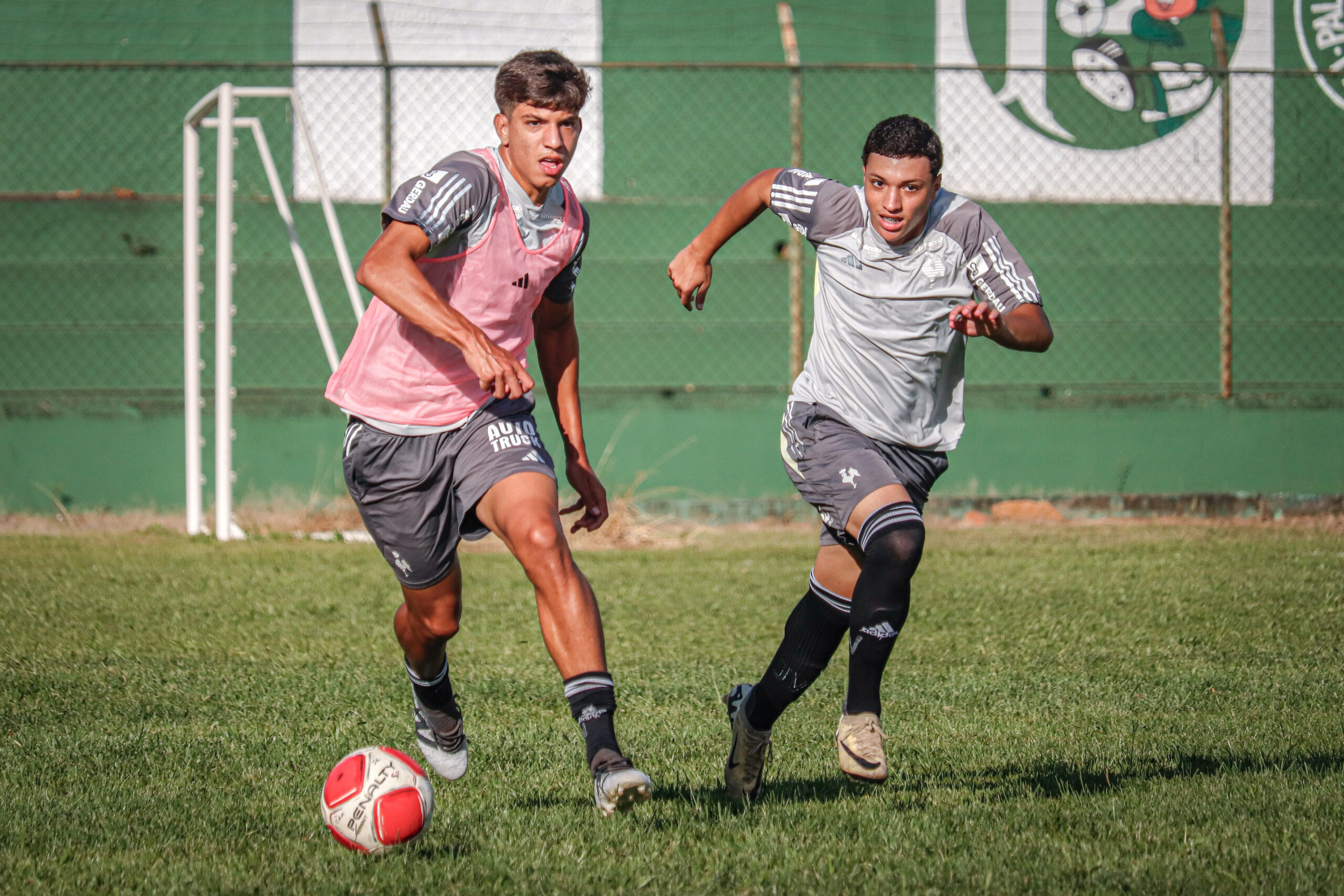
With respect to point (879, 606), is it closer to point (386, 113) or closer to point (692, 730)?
point (692, 730)

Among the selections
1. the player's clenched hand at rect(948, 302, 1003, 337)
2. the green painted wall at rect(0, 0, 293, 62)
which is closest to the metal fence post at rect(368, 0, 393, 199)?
the green painted wall at rect(0, 0, 293, 62)

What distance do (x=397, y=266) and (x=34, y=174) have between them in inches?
379

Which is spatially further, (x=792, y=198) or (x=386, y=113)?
(x=386, y=113)

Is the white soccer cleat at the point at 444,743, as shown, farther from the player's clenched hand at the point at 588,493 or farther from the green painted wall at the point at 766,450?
the green painted wall at the point at 766,450

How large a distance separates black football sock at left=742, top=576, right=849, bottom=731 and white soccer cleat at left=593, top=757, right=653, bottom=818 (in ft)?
2.87

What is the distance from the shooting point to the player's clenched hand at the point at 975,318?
3850 millimetres

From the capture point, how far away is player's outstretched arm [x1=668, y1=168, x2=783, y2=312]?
459 centimetres

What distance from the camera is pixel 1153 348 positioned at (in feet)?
39.4

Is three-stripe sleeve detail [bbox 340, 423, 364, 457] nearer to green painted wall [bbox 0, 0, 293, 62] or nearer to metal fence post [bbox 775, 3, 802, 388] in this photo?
metal fence post [bbox 775, 3, 802, 388]

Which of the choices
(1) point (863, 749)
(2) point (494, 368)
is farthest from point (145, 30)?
(1) point (863, 749)

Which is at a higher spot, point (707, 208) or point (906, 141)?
point (906, 141)

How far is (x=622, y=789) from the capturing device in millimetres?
3354

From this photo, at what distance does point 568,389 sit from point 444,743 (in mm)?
1263

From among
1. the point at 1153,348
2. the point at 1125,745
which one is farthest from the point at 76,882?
the point at 1153,348
